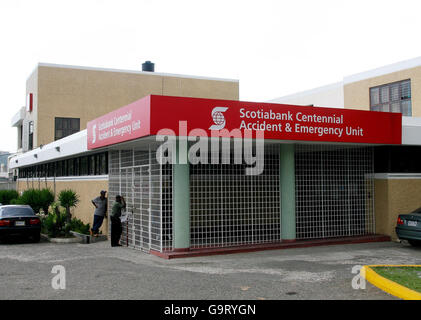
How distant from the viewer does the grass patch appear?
8.11 m

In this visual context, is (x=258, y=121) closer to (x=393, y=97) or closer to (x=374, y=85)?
(x=393, y=97)

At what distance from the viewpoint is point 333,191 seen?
14852 mm

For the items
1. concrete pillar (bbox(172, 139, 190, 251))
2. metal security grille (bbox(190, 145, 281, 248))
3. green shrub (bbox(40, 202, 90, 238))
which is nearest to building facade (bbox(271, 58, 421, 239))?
metal security grille (bbox(190, 145, 281, 248))

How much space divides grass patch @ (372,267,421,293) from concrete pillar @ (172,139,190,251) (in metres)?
4.75

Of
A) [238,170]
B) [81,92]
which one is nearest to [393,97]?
[238,170]

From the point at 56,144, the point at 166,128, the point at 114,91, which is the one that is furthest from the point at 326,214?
the point at 114,91

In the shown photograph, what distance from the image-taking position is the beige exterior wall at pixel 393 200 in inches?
595

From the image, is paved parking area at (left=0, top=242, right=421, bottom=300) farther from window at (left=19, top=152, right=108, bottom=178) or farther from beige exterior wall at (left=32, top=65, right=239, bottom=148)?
beige exterior wall at (left=32, top=65, right=239, bottom=148)

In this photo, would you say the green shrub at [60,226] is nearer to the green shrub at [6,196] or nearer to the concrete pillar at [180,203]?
the concrete pillar at [180,203]

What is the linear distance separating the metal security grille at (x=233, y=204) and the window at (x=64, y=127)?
752 inches

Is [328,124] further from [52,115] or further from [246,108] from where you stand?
[52,115]

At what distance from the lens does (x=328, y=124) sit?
13188mm
